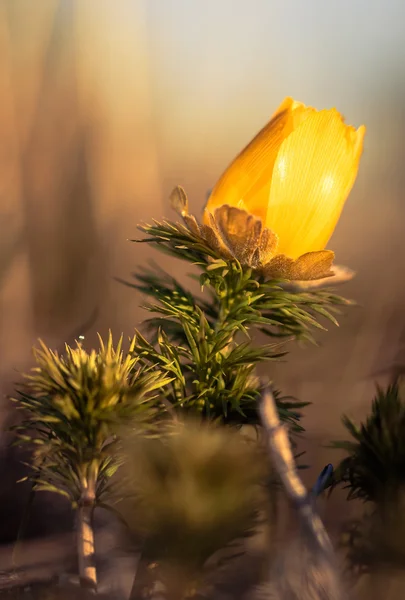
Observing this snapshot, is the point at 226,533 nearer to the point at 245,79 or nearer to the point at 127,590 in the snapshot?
the point at 127,590

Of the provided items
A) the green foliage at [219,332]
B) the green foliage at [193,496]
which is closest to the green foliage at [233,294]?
the green foliage at [219,332]

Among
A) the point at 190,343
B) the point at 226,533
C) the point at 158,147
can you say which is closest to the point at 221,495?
the point at 226,533

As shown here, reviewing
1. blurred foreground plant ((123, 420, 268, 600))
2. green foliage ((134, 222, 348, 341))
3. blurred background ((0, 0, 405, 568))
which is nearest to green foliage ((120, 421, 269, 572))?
blurred foreground plant ((123, 420, 268, 600))

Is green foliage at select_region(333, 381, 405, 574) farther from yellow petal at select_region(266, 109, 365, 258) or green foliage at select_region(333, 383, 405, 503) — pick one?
yellow petal at select_region(266, 109, 365, 258)

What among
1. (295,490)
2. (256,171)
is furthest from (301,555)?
(256,171)

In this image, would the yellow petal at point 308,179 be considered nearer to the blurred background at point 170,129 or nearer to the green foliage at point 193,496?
the green foliage at point 193,496

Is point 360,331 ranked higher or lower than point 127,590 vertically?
higher

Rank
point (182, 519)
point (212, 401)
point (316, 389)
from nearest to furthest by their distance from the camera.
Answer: point (182, 519), point (212, 401), point (316, 389)

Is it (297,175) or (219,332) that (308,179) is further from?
(219,332)

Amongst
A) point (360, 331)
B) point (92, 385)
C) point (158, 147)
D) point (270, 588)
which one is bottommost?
point (270, 588)
